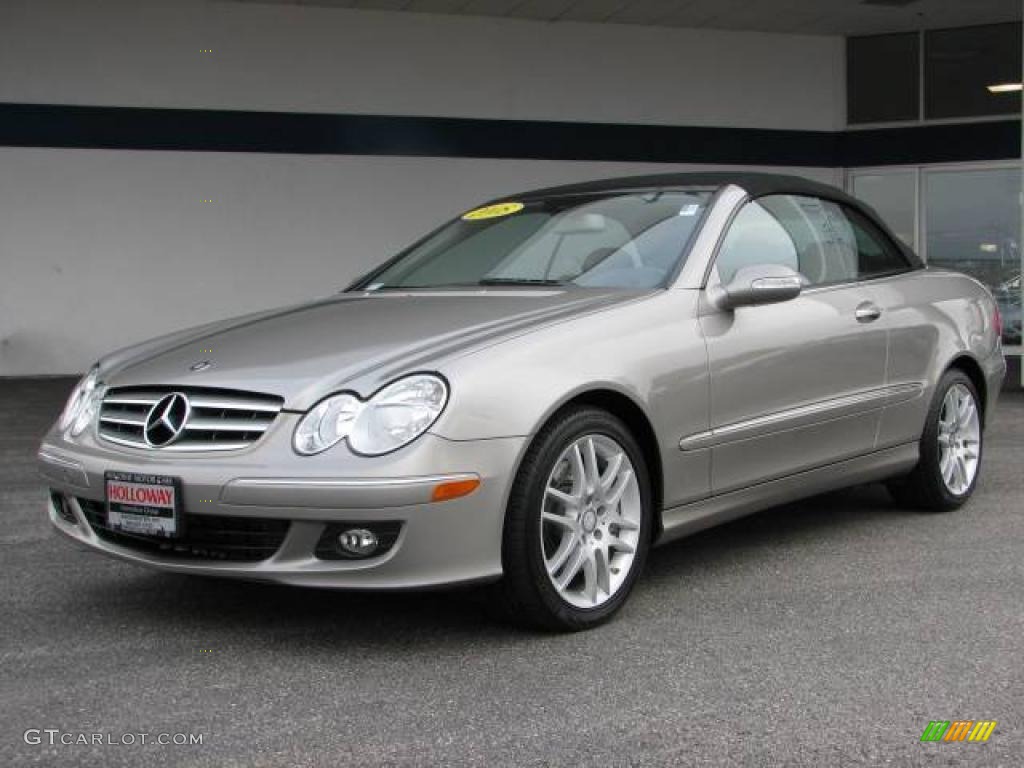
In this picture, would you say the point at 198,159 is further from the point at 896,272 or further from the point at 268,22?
the point at 896,272

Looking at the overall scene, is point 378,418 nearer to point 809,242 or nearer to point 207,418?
point 207,418

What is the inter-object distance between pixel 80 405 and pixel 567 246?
1.84m

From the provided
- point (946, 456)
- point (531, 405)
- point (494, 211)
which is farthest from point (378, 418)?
point (946, 456)

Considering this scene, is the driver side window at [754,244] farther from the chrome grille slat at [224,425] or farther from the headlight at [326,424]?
the chrome grille slat at [224,425]

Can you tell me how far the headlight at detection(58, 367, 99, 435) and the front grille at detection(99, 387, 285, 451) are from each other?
0.22m

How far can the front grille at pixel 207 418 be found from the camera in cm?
363

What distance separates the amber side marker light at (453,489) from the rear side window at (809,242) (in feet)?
4.83

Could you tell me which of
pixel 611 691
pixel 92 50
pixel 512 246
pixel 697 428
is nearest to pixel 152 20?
pixel 92 50

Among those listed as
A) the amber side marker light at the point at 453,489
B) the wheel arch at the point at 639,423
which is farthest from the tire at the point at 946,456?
the amber side marker light at the point at 453,489

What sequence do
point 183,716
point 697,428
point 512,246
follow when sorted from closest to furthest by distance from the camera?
1. point 183,716
2. point 697,428
3. point 512,246

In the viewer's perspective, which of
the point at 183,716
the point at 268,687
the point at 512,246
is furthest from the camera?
the point at 512,246

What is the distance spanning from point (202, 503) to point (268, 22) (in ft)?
33.0

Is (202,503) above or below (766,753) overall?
above

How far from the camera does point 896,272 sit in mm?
5652
